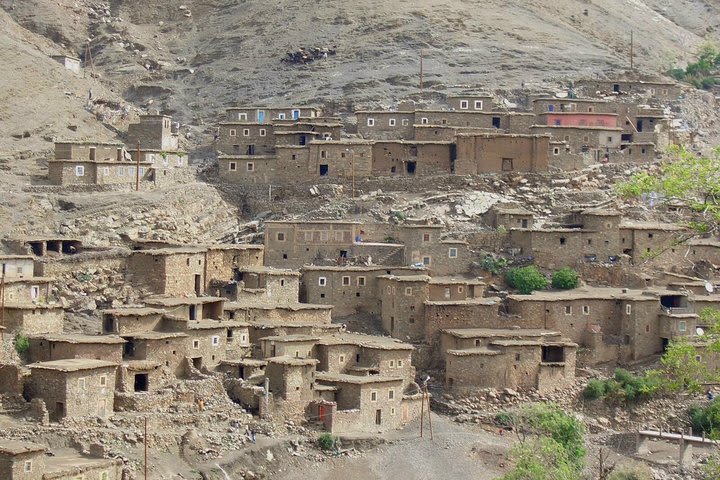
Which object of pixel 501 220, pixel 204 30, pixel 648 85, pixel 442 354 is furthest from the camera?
pixel 204 30

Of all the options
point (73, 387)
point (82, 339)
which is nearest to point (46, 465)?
point (73, 387)

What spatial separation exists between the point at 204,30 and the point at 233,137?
2314 centimetres

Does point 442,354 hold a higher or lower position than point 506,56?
lower

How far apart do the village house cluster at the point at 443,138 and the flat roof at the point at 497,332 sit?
9352 millimetres

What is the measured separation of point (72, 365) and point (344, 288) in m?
13.3

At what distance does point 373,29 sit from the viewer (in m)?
81.8

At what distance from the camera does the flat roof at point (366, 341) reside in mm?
52156

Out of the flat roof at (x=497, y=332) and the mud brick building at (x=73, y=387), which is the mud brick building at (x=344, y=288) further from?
the mud brick building at (x=73, y=387)

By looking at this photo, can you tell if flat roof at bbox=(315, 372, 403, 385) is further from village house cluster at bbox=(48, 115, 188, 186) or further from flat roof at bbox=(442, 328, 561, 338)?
village house cluster at bbox=(48, 115, 188, 186)

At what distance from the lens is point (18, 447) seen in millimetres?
41469

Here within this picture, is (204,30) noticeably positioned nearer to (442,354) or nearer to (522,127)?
(522,127)

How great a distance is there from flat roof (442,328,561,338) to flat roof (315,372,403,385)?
3376 mm

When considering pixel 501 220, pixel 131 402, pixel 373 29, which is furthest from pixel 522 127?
pixel 131 402

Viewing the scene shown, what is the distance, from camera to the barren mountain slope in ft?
250
